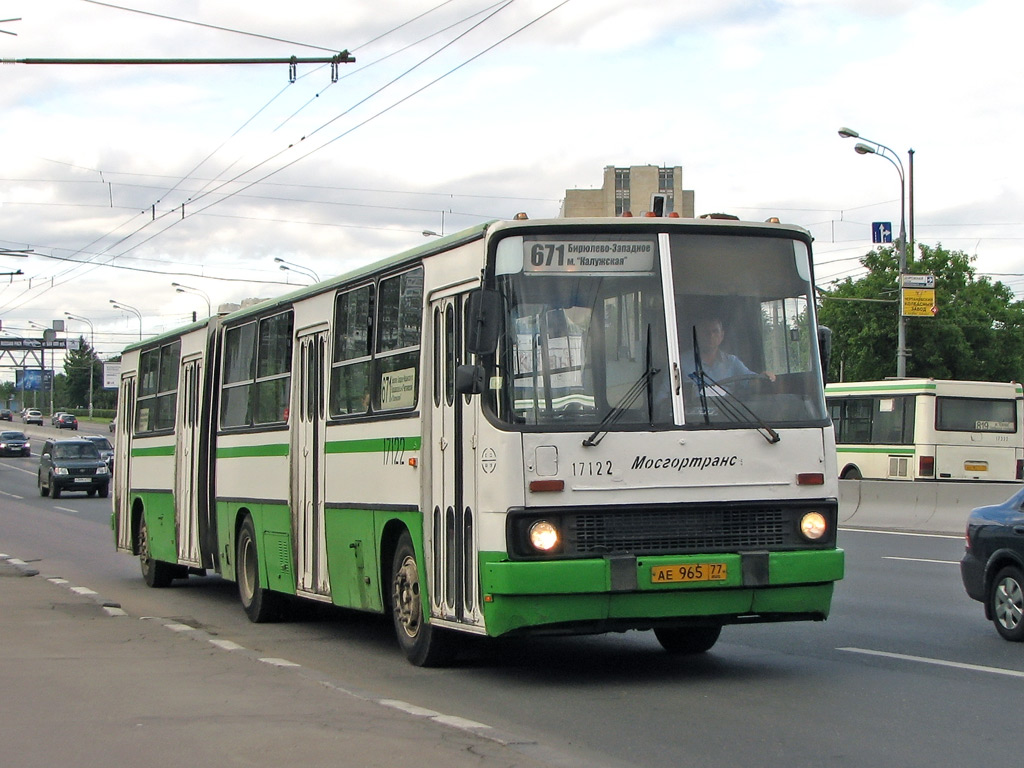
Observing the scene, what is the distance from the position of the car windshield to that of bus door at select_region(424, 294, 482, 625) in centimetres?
4037

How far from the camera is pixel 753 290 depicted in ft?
32.0

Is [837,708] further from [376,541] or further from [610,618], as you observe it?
[376,541]

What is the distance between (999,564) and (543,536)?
4865 mm

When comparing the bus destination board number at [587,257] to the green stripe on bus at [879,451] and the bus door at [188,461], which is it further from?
the green stripe on bus at [879,451]

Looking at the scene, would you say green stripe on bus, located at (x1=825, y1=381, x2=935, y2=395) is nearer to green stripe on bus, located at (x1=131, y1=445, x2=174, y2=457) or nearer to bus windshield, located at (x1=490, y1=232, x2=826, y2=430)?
green stripe on bus, located at (x1=131, y1=445, x2=174, y2=457)

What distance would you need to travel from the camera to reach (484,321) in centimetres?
908

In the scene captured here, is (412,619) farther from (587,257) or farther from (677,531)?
(587,257)

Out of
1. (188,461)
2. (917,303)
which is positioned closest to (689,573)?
(188,461)

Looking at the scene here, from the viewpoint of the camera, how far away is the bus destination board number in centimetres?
943

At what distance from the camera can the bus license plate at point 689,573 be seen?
9117mm

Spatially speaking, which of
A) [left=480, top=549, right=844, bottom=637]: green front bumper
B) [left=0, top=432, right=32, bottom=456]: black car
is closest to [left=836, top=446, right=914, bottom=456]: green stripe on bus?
[left=480, top=549, right=844, bottom=637]: green front bumper

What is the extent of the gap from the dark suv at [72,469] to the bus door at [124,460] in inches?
1113

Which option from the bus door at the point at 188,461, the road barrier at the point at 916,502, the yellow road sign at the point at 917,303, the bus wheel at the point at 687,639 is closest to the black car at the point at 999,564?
the bus wheel at the point at 687,639

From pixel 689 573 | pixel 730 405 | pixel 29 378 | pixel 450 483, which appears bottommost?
pixel 689 573
